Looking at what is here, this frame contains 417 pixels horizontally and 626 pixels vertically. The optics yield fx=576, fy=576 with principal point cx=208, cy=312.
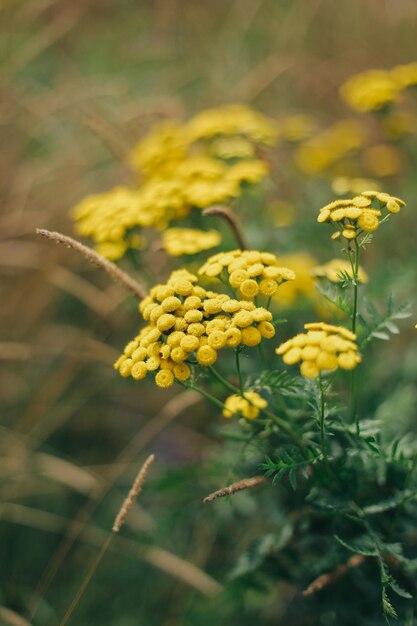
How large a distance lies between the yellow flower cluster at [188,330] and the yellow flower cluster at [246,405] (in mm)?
202

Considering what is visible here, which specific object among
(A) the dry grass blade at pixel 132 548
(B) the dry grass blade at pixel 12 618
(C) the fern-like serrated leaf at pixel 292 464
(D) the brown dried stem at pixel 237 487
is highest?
(C) the fern-like serrated leaf at pixel 292 464

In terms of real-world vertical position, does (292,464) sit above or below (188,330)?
below

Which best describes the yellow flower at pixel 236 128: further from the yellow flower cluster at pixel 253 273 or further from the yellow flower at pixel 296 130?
the yellow flower cluster at pixel 253 273

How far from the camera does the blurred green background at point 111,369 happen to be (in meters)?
2.96

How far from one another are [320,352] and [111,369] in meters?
2.35

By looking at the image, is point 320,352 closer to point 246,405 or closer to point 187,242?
point 246,405

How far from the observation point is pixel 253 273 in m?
1.91

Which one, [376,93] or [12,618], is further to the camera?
[376,93]

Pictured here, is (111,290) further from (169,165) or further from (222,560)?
(222,560)

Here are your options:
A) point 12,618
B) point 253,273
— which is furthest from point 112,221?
point 12,618

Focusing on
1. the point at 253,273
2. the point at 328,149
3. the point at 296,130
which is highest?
the point at 328,149

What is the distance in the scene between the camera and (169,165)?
3.32 metres

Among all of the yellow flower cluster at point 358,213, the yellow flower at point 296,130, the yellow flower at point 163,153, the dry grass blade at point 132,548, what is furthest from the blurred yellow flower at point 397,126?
the dry grass blade at point 132,548

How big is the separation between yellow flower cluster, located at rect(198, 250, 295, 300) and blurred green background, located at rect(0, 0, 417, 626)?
66cm
